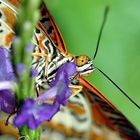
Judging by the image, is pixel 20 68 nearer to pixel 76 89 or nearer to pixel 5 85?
pixel 5 85

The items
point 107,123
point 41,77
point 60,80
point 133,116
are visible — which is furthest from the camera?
point 133,116

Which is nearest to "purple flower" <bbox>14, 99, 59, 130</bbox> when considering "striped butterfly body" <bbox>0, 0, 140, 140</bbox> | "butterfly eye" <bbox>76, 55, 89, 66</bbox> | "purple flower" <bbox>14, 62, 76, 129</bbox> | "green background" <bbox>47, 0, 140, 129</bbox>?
"purple flower" <bbox>14, 62, 76, 129</bbox>

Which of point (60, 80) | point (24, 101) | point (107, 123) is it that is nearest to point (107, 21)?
point (107, 123)

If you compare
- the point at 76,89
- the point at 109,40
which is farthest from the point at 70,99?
the point at 109,40

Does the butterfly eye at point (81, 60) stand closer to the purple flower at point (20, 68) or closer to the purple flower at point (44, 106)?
the purple flower at point (44, 106)

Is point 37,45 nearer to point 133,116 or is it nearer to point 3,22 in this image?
point 3,22

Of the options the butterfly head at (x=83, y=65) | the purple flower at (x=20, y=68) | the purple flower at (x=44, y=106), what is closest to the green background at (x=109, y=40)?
the butterfly head at (x=83, y=65)
